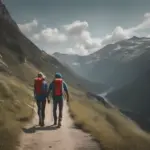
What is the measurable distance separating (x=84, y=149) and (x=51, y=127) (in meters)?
5.68

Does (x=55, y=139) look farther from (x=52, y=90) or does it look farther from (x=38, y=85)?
(x=38, y=85)

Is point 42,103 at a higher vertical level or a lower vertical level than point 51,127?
higher

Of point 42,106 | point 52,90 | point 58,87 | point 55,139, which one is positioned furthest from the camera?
point 42,106

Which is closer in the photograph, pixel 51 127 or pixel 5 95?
pixel 51 127

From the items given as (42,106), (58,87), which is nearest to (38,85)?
(58,87)

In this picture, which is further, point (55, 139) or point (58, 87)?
point (58, 87)

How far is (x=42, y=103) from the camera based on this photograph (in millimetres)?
21094

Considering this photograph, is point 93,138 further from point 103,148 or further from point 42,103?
point 42,103

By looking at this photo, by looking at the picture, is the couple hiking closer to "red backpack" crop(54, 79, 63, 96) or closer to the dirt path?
"red backpack" crop(54, 79, 63, 96)

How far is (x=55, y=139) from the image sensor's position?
1702 centimetres

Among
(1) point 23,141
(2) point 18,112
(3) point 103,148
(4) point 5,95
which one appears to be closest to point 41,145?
(1) point 23,141

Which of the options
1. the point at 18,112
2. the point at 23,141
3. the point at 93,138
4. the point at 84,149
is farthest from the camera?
the point at 18,112

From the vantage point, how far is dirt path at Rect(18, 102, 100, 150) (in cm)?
1555

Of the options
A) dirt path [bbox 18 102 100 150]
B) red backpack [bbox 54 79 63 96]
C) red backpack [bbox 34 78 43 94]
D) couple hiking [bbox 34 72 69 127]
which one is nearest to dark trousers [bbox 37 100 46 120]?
couple hiking [bbox 34 72 69 127]
